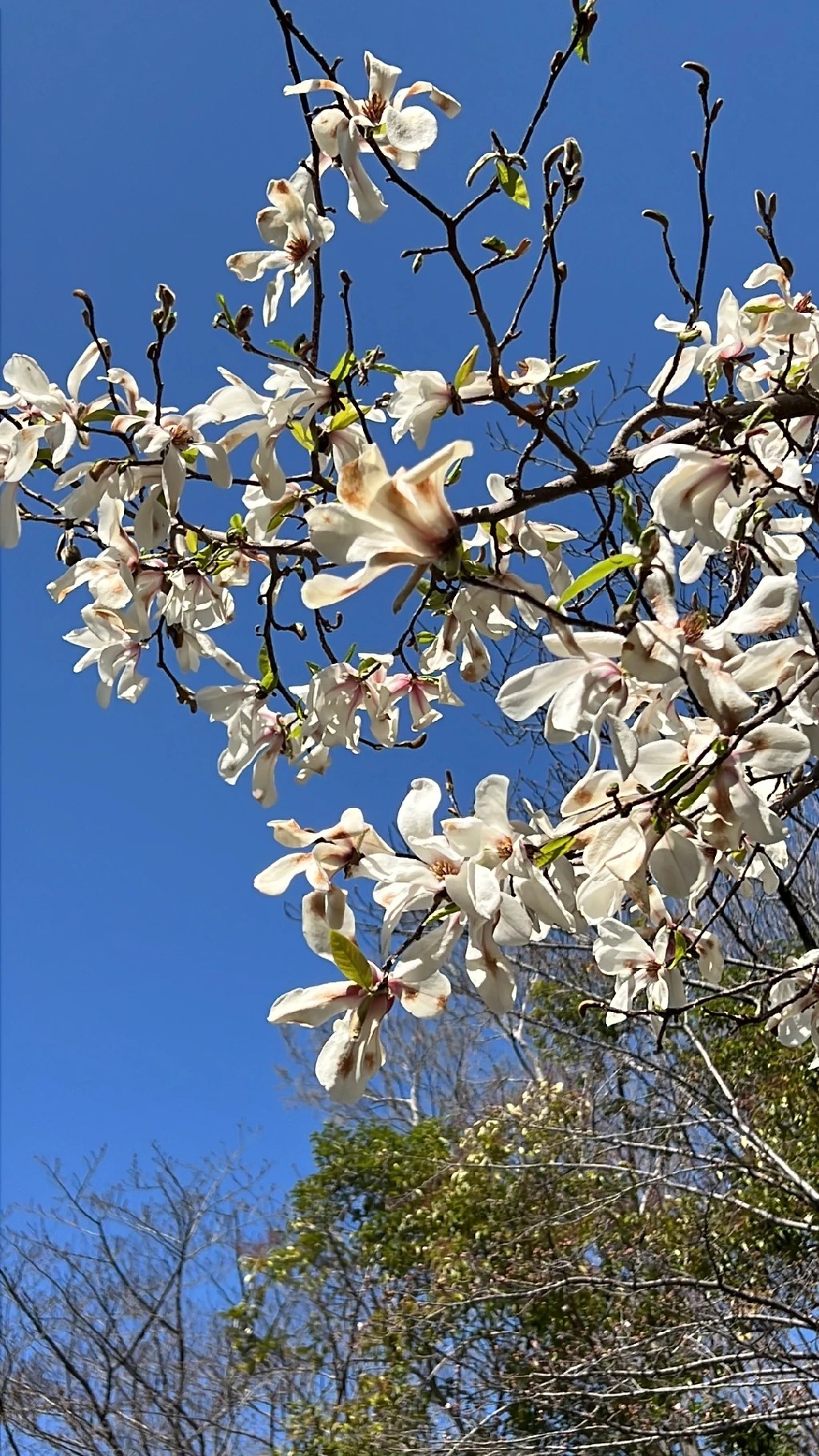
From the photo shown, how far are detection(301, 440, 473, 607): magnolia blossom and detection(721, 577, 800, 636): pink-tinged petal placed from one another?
23 cm

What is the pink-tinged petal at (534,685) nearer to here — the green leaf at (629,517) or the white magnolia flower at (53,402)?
the green leaf at (629,517)

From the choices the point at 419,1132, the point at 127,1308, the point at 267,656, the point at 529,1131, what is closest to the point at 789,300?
the point at 267,656

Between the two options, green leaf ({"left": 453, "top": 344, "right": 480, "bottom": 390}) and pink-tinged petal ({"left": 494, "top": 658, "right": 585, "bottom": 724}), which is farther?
green leaf ({"left": 453, "top": 344, "right": 480, "bottom": 390})

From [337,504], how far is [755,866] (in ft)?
2.30

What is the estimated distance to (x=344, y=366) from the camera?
1.03 m

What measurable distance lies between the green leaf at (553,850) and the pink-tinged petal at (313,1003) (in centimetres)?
19

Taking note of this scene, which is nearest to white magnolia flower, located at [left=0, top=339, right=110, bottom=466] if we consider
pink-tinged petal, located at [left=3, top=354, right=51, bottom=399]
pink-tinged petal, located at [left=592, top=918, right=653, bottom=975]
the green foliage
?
pink-tinged petal, located at [left=3, top=354, right=51, bottom=399]

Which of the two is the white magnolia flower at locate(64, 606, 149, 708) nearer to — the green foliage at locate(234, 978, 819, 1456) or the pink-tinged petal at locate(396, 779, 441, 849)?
the pink-tinged petal at locate(396, 779, 441, 849)

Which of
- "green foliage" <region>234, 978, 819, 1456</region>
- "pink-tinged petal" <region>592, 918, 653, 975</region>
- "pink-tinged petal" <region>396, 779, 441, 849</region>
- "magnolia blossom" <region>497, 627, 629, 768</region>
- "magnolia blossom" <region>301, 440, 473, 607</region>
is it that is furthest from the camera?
"green foliage" <region>234, 978, 819, 1456</region>

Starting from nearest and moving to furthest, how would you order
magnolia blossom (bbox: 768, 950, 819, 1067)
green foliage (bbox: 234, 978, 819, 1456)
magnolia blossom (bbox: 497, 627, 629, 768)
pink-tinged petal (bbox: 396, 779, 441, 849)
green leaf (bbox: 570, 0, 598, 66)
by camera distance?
magnolia blossom (bbox: 497, 627, 629, 768)
pink-tinged petal (bbox: 396, 779, 441, 849)
green leaf (bbox: 570, 0, 598, 66)
magnolia blossom (bbox: 768, 950, 819, 1067)
green foliage (bbox: 234, 978, 819, 1456)

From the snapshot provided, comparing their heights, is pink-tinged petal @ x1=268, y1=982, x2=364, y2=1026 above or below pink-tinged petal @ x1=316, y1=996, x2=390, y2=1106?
above

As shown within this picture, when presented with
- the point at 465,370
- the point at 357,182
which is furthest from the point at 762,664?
the point at 357,182

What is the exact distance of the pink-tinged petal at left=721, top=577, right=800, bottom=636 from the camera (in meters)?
0.71

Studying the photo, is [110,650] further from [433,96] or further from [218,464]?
[433,96]
